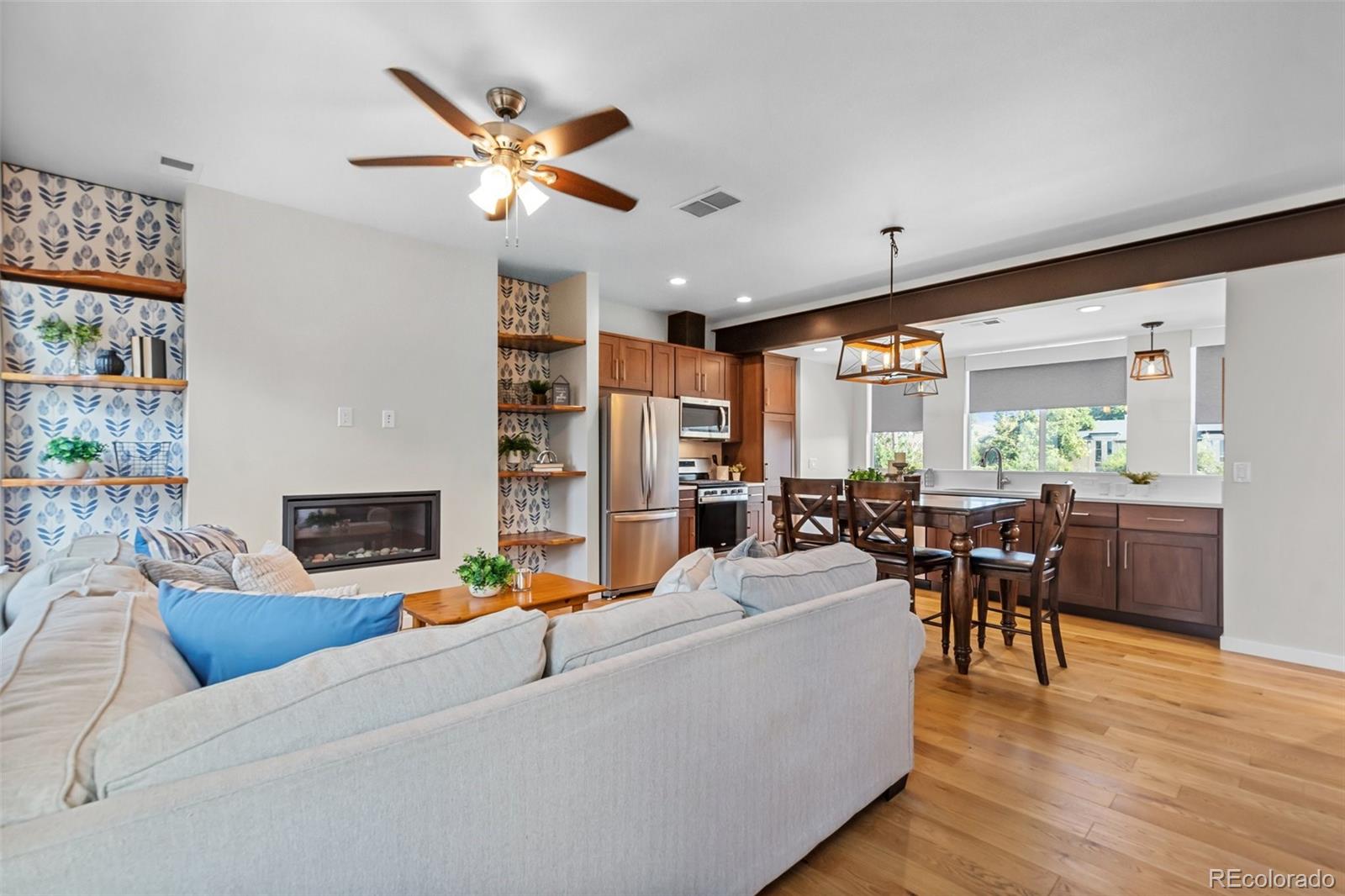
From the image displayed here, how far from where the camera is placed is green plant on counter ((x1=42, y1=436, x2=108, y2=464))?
2969 millimetres

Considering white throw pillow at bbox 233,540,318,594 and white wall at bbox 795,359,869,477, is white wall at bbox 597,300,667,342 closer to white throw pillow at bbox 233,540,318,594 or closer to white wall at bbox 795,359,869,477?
white wall at bbox 795,359,869,477

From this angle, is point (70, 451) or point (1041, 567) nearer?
point (70, 451)

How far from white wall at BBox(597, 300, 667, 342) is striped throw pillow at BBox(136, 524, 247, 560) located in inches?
135

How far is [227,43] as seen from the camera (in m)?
2.10

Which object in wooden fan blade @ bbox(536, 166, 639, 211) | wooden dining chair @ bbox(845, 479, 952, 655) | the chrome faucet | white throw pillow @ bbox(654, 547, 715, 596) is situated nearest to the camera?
white throw pillow @ bbox(654, 547, 715, 596)

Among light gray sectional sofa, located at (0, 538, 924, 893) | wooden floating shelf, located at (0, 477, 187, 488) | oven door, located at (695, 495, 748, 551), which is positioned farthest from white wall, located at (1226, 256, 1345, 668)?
wooden floating shelf, located at (0, 477, 187, 488)

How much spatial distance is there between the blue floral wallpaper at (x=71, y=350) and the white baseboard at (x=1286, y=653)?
239 inches

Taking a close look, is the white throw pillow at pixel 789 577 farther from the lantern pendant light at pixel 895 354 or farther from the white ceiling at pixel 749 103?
the lantern pendant light at pixel 895 354

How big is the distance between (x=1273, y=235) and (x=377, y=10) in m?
4.47

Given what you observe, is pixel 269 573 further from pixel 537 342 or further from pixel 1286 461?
pixel 1286 461

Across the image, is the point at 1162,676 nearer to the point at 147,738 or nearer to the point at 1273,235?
the point at 1273,235

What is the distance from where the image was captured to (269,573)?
2113 millimetres

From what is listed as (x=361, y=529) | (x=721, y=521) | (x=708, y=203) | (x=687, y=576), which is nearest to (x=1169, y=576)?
(x=721, y=521)

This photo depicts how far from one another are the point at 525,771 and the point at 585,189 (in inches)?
90.6
